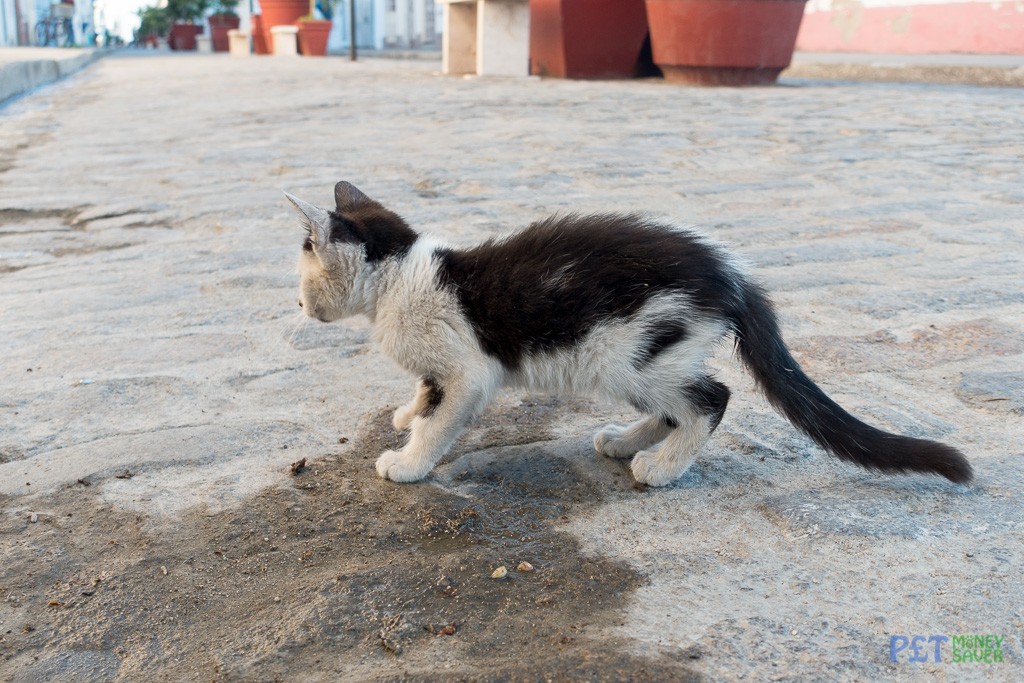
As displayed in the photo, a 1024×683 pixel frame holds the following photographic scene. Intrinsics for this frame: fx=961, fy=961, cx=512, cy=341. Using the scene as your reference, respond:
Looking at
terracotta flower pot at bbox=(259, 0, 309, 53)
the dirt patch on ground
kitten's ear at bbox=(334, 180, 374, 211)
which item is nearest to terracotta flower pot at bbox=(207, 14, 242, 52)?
terracotta flower pot at bbox=(259, 0, 309, 53)

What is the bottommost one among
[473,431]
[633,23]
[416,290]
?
[473,431]

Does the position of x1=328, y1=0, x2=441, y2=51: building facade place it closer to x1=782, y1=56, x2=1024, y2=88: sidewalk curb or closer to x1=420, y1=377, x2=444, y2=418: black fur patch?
x1=782, y1=56, x2=1024, y2=88: sidewalk curb

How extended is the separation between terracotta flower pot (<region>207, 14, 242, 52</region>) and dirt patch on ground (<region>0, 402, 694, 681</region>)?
97.8ft

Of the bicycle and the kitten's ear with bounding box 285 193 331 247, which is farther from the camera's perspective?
the bicycle

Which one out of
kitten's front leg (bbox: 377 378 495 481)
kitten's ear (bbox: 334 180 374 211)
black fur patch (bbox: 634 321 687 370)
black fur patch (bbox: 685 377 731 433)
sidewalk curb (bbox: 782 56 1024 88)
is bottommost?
kitten's front leg (bbox: 377 378 495 481)

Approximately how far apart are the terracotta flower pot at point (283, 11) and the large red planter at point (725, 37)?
1585 centimetres

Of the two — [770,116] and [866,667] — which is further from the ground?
[770,116]

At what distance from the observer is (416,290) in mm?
2719

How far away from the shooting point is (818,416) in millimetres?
2533

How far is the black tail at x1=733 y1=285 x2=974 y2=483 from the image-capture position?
94.7 inches

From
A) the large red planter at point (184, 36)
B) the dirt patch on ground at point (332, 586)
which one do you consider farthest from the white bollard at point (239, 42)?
the dirt patch on ground at point (332, 586)

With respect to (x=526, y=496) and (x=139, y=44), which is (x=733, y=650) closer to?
(x=526, y=496)

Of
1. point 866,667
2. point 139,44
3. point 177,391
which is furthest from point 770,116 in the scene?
point 139,44

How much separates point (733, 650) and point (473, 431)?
4.29ft
